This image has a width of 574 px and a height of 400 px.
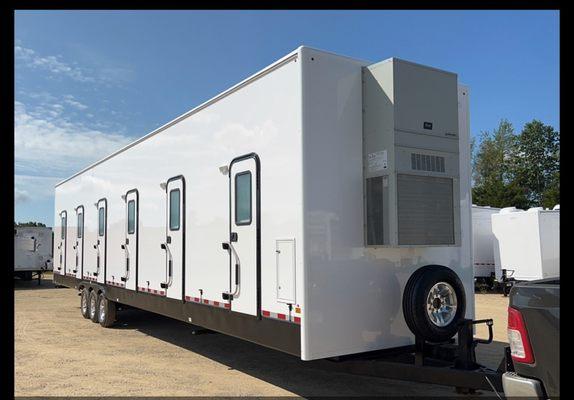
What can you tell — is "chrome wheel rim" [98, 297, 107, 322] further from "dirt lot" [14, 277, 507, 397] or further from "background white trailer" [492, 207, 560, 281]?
"background white trailer" [492, 207, 560, 281]

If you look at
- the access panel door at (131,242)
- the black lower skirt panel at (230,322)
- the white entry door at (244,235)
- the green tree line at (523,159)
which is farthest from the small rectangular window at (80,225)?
the green tree line at (523,159)

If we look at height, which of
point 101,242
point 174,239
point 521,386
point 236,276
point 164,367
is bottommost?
point 164,367

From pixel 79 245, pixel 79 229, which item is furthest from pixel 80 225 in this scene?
pixel 79 245

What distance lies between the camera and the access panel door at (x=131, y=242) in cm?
903

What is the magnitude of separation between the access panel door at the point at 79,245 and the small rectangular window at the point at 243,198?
7.88 meters

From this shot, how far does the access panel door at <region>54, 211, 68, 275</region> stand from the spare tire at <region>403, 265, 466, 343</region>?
11644 mm

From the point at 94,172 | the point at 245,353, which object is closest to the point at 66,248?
the point at 94,172

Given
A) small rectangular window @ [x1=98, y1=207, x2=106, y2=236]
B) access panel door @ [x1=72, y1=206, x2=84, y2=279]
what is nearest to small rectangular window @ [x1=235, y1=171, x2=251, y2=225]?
small rectangular window @ [x1=98, y1=207, x2=106, y2=236]

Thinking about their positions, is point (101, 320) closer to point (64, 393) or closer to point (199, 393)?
point (64, 393)

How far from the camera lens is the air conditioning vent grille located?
5.04m

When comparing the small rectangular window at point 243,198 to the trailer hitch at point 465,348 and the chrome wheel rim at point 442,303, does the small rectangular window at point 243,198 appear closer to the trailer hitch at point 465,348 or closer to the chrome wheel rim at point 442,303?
the chrome wheel rim at point 442,303

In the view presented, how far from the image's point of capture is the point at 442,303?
16.8ft

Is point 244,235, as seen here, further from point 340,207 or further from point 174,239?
point 174,239

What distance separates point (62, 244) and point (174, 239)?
849cm
